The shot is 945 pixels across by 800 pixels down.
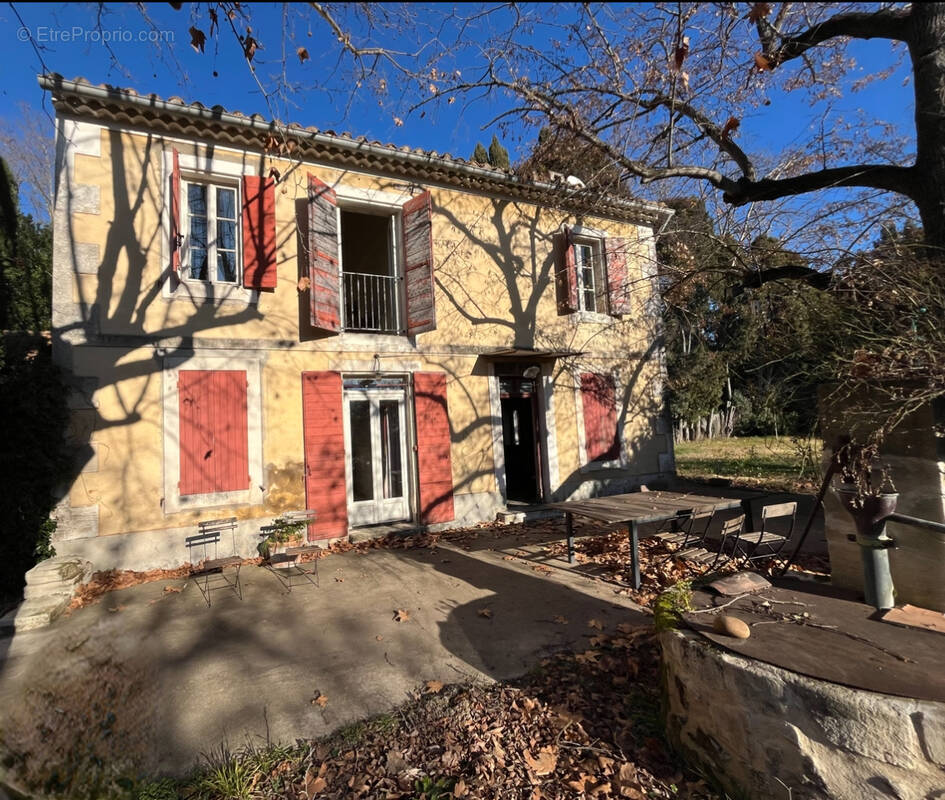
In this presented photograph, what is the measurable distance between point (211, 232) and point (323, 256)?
1.55 m

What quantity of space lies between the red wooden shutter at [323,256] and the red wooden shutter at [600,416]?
5.04 m

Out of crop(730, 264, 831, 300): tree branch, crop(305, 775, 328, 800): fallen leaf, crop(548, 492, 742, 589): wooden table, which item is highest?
crop(730, 264, 831, 300): tree branch

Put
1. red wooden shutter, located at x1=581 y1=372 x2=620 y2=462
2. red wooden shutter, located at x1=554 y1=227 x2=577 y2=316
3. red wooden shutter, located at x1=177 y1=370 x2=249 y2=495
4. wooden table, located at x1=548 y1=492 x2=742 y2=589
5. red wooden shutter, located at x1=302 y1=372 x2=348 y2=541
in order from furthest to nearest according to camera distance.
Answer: red wooden shutter, located at x1=581 y1=372 x2=620 y2=462 < red wooden shutter, located at x1=554 y1=227 x2=577 y2=316 < red wooden shutter, located at x1=302 y1=372 x2=348 y2=541 < red wooden shutter, located at x1=177 y1=370 x2=249 y2=495 < wooden table, located at x1=548 y1=492 x2=742 y2=589

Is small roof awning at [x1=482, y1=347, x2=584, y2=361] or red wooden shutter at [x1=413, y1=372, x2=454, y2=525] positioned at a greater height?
small roof awning at [x1=482, y1=347, x2=584, y2=361]

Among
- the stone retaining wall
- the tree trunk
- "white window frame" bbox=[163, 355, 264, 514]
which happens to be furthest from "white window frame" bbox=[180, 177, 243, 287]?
the tree trunk

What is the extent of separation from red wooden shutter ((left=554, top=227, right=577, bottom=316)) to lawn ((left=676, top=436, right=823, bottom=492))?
4153mm

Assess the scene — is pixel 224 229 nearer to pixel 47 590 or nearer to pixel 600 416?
pixel 47 590

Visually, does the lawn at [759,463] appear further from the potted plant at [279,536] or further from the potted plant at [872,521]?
the potted plant at [279,536]

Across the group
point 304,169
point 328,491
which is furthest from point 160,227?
point 328,491

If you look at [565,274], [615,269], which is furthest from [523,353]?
[615,269]

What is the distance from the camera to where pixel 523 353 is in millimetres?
8547

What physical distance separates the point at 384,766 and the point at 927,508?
4.00m

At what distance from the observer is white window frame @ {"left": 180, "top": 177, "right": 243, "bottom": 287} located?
6.65 m

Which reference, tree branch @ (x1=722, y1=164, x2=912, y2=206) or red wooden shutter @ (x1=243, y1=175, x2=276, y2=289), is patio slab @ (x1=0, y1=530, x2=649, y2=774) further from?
tree branch @ (x1=722, y1=164, x2=912, y2=206)
